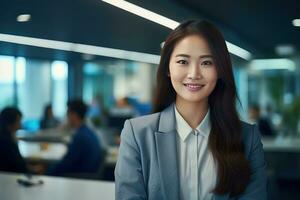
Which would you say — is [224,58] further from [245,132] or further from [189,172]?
[189,172]

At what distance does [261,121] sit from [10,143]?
5.33 ft

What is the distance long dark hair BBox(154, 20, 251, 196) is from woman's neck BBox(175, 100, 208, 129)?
1.2 inches

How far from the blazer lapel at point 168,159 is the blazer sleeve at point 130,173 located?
0.22 ft

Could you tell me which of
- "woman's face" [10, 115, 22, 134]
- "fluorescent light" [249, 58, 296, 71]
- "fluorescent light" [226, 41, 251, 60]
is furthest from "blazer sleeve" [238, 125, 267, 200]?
"woman's face" [10, 115, 22, 134]

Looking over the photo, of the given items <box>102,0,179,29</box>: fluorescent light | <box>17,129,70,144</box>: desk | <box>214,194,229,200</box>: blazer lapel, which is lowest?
<box>214,194,229,200</box>: blazer lapel

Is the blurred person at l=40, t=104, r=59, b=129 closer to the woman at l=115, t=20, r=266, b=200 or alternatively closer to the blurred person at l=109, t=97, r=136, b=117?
the blurred person at l=109, t=97, r=136, b=117

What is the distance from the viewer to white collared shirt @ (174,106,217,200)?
1294 mm

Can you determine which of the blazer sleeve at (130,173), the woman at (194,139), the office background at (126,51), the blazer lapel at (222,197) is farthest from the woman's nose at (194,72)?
the office background at (126,51)

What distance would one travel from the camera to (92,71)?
2396 mm

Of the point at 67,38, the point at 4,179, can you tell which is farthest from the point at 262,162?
the point at 4,179

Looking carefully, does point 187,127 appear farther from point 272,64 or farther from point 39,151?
point 39,151

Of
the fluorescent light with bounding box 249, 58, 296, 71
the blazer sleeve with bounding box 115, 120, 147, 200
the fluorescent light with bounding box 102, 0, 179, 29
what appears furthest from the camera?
the fluorescent light with bounding box 249, 58, 296, 71

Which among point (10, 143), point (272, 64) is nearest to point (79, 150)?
point (10, 143)

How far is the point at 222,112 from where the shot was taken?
1308 millimetres
